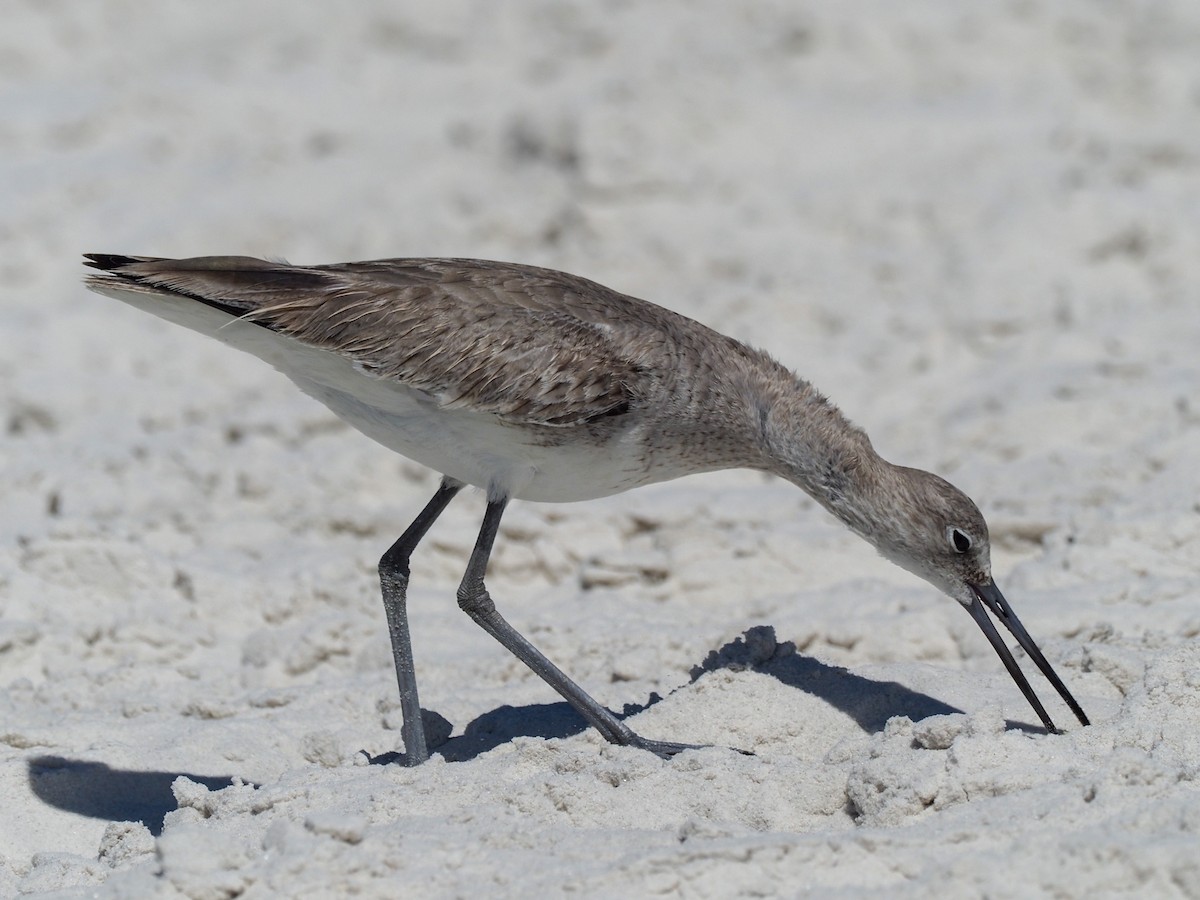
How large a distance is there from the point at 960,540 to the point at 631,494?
91.6 inches

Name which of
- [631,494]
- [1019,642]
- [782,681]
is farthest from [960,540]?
[631,494]

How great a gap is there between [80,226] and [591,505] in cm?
454

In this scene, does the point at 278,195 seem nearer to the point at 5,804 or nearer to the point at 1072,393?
the point at 1072,393

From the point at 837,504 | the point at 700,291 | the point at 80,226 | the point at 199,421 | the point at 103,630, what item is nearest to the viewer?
the point at 837,504

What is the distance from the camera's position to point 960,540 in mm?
4824

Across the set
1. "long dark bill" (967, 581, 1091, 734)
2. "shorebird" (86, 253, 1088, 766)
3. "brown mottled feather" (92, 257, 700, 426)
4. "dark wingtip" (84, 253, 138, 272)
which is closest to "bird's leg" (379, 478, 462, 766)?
"shorebird" (86, 253, 1088, 766)

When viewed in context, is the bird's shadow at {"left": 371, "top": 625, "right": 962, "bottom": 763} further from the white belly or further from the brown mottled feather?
the brown mottled feather

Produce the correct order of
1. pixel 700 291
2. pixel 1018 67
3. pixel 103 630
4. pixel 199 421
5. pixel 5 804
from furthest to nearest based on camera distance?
pixel 1018 67
pixel 700 291
pixel 199 421
pixel 103 630
pixel 5 804

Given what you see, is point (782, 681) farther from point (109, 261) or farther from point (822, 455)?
point (109, 261)

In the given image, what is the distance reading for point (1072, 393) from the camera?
7.36 m

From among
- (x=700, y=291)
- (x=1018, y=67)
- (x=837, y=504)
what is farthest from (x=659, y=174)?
(x=837, y=504)

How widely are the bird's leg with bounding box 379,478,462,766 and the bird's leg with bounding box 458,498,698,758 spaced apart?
209 millimetres

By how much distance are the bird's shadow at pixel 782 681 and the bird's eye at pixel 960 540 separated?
0.47 meters

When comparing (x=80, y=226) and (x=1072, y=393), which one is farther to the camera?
(x=80, y=226)
